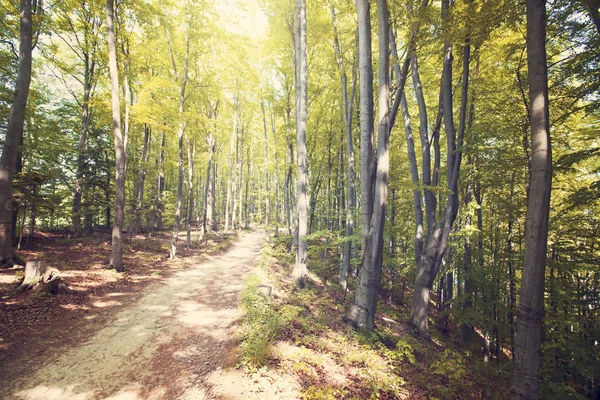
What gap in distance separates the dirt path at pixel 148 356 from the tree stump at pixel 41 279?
1457 mm

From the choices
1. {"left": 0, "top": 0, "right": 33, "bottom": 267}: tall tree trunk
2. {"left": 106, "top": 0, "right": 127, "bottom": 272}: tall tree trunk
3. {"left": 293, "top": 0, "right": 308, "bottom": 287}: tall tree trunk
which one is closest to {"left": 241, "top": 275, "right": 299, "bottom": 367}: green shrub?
{"left": 293, "top": 0, "right": 308, "bottom": 287}: tall tree trunk

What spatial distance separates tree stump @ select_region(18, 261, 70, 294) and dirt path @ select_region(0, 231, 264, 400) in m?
1.46

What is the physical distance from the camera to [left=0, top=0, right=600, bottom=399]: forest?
490cm

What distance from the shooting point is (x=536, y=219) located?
372cm

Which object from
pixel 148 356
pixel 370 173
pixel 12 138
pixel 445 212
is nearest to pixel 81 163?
pixel 12 138

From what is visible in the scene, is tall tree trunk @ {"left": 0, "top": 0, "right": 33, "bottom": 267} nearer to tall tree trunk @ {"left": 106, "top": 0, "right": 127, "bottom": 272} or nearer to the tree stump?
tall tree trunk @ {"left": 106, "top": 0, "right": 127, "bottom": 272}

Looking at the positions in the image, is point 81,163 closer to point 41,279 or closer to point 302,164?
point 41,279

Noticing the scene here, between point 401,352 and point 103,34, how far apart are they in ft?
64.2

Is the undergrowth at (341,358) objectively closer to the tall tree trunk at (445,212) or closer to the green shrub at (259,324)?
the green shrub at (259,324)

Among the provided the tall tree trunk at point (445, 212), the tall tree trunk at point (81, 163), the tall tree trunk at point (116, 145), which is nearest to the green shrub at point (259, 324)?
the tall tree trunk at point (445, 212)

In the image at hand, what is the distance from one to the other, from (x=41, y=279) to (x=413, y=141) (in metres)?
12.2

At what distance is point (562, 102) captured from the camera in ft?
19.5

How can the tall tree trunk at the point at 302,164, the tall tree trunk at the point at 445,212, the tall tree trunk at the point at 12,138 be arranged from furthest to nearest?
1. the tall tree trunk at the point at 302,164
2. the tall tree trunk at the point at 12,138
3. the tall tree trunk at the point at 445,212

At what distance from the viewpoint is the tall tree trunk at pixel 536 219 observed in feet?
12.0
